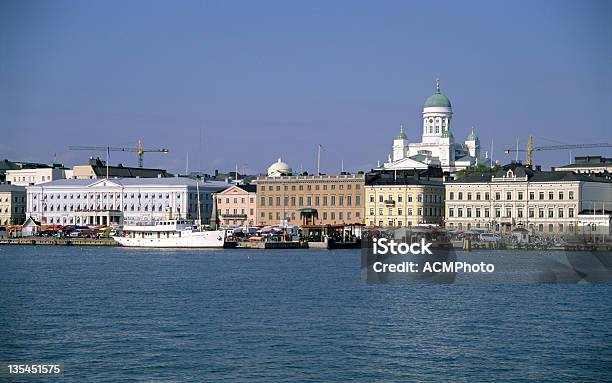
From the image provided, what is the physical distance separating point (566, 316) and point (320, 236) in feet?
204

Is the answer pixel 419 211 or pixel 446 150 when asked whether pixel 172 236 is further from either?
pixel 446 150

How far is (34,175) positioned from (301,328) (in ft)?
363

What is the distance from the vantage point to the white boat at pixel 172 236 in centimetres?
8719

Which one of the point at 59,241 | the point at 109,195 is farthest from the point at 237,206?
the point at 59,241

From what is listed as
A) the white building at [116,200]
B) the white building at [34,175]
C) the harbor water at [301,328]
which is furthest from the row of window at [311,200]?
the harbor water at [301,328]

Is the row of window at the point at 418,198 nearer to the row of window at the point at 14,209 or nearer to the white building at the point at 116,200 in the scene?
the white building at the point at 116,200

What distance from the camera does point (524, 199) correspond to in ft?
318

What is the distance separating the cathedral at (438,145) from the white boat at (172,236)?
45.2m

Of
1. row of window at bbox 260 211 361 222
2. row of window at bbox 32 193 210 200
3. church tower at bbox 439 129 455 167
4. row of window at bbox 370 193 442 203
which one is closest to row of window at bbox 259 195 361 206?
row of window at bbox 260 211 361 222

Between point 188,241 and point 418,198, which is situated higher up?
point 418,198

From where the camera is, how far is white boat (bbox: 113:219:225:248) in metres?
87.2

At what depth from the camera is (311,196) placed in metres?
108

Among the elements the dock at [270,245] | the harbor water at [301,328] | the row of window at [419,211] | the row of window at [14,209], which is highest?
the row of window at [14,209]

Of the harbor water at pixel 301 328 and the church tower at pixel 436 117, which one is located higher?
the church tower at pixel 436 117
